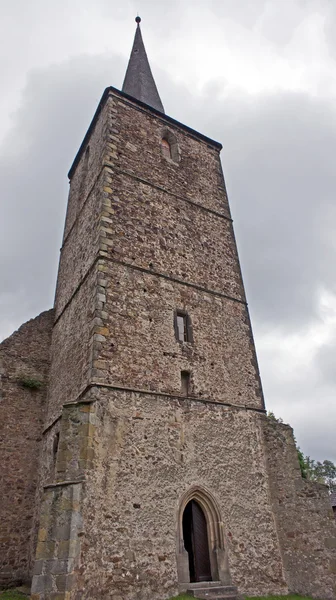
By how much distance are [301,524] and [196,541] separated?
2552 millimetres

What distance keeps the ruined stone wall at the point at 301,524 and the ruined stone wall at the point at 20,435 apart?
593cm

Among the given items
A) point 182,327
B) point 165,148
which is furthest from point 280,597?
point 165,148

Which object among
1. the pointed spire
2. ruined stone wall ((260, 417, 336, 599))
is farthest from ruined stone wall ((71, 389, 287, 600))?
the pointed spire

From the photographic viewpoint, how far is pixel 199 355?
10.7 meters

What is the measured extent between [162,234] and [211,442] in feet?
19.1

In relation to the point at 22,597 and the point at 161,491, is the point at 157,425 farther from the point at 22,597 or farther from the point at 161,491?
the point at 22,597

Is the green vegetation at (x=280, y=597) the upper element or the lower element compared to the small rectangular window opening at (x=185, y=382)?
lower

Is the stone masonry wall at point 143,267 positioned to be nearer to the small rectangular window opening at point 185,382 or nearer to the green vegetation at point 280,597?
the small rectangular window opening at point 185,382

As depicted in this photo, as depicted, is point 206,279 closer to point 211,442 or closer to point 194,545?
point 211,442

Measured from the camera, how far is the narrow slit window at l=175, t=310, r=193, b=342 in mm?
10742

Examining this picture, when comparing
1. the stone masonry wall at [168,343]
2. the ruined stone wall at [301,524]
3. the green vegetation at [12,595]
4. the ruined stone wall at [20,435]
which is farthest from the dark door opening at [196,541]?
the ruined stone wall at [20,435]

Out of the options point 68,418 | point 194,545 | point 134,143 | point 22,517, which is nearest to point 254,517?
point 194,545

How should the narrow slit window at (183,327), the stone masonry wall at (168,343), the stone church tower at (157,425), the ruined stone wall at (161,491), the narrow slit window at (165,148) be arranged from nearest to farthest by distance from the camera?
the ruined stone wall at (161,491), the stone church tower at (157,425), the stone masonry wall at (168,343), the narrow slit window at (183,327), the narrow slit window at (165,148)

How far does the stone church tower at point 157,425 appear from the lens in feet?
24.6
